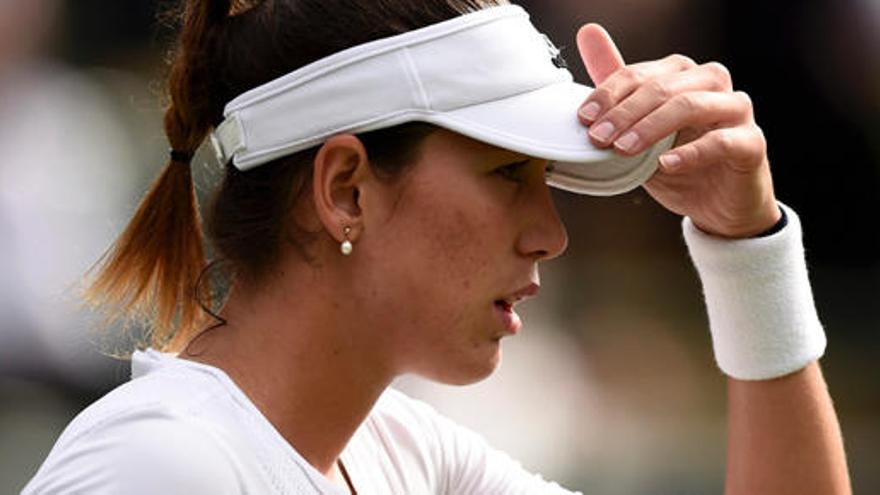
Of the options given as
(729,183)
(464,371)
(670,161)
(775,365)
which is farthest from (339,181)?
(775,365)

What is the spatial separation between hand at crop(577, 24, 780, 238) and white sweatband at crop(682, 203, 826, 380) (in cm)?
3

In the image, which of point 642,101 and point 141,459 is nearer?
point 141,459

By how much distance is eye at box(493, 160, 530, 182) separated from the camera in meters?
1.90

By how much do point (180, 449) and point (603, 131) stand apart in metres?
0.54

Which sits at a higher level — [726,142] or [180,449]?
[726,142]

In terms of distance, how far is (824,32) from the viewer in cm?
451

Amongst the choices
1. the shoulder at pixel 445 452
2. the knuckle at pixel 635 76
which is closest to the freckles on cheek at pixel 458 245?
the knuckle at pixel 635 76

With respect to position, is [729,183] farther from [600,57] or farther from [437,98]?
[437,98]

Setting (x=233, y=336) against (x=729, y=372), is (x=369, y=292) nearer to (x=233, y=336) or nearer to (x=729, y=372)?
(x=233, y=336)

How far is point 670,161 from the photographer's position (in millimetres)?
1875

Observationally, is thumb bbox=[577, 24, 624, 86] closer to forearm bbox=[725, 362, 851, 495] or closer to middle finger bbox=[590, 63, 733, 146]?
middle finger bbox=[590, 63, 733, 146]

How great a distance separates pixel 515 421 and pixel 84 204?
1.15m

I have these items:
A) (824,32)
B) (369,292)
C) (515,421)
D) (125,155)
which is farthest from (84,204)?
(369,292)

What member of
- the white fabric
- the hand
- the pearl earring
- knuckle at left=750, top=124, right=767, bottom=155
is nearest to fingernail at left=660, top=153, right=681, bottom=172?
the hand
